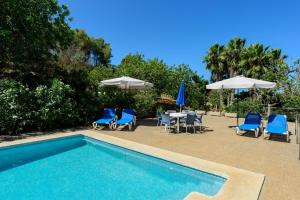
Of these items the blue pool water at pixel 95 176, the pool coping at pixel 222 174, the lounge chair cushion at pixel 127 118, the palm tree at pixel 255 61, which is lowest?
the blue pool water at pixel 95 176

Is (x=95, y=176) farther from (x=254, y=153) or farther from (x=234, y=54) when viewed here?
(x=234, y=54)

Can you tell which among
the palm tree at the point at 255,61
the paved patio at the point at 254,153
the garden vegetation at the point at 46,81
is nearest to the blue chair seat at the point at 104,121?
the paved patio at the point at 254,153

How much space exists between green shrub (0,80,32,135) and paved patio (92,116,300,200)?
3.85m

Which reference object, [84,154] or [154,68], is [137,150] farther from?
[154,68]

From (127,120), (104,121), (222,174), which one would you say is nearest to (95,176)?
(222,174)

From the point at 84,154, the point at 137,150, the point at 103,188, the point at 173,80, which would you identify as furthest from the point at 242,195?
the point at 173,80

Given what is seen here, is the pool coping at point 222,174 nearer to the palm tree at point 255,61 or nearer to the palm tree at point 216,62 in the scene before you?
the palm tree at point 255,61

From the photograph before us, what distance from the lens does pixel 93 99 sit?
34.3ft

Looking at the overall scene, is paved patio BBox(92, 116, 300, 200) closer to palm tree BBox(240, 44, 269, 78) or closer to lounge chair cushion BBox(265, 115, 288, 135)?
lounge chair cushion BBox(265, 115, 288, 135)

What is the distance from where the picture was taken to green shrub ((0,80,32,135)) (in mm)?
7613

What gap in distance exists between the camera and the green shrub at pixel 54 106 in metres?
8.47

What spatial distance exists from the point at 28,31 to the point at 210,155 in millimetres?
10129

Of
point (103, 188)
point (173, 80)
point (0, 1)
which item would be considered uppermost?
point (0, 1)

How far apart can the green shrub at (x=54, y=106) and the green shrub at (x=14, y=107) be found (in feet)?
1.22
